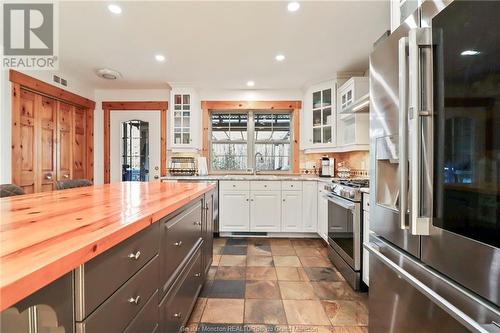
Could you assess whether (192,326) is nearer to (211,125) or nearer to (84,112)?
(211,125)

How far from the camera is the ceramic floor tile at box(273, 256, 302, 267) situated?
2.84 metres

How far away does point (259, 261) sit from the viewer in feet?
9.66

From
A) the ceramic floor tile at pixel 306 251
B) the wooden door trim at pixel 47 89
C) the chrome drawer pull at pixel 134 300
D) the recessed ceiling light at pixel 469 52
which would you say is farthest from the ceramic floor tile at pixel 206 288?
the wooden door trim at pixel 47 89

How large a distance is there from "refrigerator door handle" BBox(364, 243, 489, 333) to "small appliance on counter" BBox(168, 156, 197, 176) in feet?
11.8

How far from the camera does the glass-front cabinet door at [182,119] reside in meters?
4.29

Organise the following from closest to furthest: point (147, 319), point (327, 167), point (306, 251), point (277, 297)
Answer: point (147, 319), point (277, 297), point (306, 251), point (327, 167)

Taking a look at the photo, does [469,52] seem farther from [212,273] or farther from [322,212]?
[322,212]

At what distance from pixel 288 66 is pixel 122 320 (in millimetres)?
3389

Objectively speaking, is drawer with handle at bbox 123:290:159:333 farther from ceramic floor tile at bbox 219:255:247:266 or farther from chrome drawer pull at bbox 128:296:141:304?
ceramic floor tile at bbox 219:255:247:266

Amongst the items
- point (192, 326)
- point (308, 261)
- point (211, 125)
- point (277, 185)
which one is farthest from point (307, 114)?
point (192, 326)

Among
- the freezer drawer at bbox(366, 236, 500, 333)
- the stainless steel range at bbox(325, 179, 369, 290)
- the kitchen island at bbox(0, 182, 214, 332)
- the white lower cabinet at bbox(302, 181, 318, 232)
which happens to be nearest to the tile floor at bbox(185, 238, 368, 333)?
the stainless steel range at bbox(325, 179, 369, 290)

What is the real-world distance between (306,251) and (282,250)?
314 mm

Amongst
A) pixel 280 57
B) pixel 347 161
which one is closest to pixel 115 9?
pixel 280 57

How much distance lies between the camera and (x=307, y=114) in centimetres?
417
